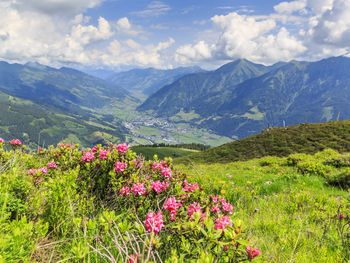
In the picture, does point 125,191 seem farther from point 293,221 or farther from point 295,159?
point 295,159

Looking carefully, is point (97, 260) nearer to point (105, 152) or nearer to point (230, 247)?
point (230, 247)

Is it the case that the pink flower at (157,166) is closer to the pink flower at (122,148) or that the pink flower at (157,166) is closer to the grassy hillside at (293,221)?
the pink flower at (122,148)

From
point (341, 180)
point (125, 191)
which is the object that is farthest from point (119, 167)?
point (341, 180)

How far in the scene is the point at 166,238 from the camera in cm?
365

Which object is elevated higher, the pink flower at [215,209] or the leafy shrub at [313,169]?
the pink flower at [215,209]

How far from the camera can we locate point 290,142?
63938 mm

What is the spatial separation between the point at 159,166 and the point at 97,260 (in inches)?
113

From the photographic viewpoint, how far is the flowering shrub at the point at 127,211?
116 inches

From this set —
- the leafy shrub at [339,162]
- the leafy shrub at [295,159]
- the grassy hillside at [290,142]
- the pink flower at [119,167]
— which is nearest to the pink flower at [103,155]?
the pink flower at [119,167]

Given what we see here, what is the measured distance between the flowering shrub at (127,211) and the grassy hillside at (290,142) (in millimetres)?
51421

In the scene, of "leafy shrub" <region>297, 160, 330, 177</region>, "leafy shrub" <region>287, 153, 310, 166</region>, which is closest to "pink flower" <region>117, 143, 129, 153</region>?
"leafy shrub" <region>297, 160, 330, 177</region>

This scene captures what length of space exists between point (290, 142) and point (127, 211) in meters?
64.1

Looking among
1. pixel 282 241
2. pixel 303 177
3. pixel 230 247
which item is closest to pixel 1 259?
pixel 230 247

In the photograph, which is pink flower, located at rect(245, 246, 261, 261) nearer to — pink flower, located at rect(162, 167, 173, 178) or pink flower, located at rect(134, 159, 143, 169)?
pink flower, located at rect(162, 167, 173, 178)
